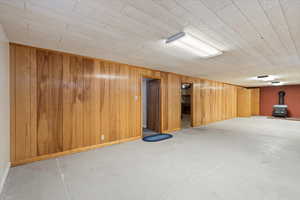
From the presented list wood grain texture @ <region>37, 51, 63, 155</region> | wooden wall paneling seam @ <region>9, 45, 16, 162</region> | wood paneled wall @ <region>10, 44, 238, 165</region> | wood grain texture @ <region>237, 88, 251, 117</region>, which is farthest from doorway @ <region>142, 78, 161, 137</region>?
wood grain texture @ <region>237, 88, 251, 117</region>

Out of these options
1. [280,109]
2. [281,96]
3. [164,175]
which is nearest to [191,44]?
[164,175]

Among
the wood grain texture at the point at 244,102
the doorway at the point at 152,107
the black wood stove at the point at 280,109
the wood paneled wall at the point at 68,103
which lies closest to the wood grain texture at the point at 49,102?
the wood paneled wall at the point at 68,103

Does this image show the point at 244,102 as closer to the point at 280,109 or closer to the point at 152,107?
the point at 280,109

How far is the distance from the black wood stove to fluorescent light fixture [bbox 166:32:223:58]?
9.09 meters

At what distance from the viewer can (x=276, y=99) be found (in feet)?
30.1

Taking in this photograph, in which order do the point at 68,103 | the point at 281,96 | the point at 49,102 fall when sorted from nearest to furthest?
1. the point at 49,102
2. the point at 68,103
3. the point at 281,96

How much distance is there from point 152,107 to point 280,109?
28.9ft

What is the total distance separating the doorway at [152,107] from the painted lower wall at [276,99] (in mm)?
9044

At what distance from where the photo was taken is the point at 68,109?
9.79ft

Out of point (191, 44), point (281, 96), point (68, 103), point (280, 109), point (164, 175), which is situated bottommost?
point (164, 175)

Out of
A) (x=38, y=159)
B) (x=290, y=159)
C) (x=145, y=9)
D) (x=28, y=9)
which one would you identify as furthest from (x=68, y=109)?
(x=290, y=159)

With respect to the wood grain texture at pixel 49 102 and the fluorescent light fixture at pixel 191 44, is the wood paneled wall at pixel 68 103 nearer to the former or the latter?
the wood grain texture at pixel 49 102

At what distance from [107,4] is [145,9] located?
1.32 ft

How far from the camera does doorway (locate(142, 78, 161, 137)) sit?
4847mm
